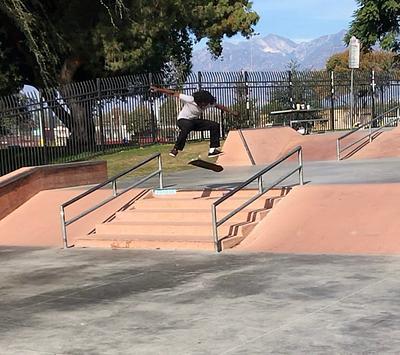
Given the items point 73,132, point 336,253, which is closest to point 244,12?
point 73,132

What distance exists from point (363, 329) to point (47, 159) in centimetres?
1678

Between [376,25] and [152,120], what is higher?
[376,25]

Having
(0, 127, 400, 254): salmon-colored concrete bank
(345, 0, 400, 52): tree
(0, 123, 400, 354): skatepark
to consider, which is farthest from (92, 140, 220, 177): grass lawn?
(345, 0, 400, 52): tree

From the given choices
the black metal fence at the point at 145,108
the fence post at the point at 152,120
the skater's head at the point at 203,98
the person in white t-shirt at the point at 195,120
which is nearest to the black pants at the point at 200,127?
the person in white t-shirt at the point at 195,120

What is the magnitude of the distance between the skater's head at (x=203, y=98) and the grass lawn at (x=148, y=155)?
27.5 feet

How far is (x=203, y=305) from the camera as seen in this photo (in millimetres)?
6621

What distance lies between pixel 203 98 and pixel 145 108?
524 inches

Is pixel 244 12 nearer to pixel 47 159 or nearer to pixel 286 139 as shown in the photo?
pixel 286 139

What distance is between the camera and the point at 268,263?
859 centimetres

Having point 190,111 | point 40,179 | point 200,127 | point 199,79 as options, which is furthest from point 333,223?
point 199,79

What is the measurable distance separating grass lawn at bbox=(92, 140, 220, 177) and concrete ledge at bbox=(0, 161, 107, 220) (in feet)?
7.40

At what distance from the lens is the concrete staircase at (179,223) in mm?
10328

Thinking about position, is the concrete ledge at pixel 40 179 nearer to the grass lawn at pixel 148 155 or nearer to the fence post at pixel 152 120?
the grass lawn at pixel 148 155

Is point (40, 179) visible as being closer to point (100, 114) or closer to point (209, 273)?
point (209, 273)
